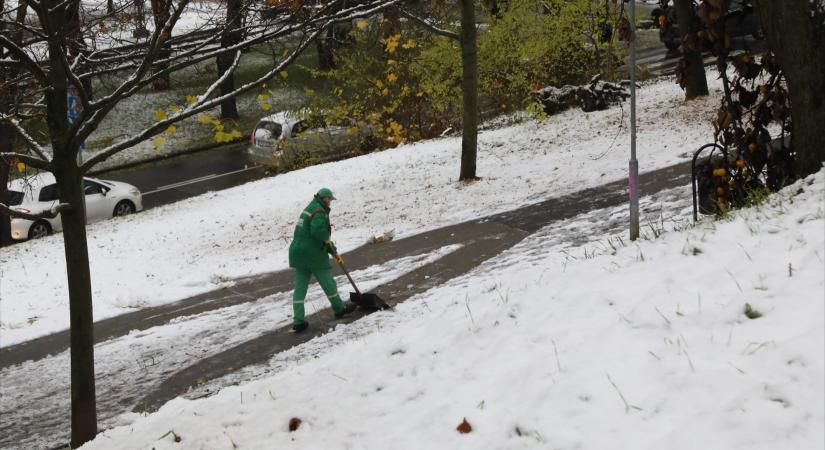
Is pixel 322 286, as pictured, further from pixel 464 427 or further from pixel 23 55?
pixel 464 427

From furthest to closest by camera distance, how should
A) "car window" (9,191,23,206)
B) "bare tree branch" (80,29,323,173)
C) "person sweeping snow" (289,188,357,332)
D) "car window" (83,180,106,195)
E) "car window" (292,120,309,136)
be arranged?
1. "car window" (292,120,309,136)
2. "car window" (83,180,106,195)
3. "car window" (9,191,23,206)
4. "person sweeping snow" (289,188,357,332)
5. "bare tree branch" (80,29,323,173)

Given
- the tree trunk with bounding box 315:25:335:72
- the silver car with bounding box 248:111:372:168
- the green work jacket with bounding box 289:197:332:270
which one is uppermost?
the tree trunk with bounding box 315:25:335:72

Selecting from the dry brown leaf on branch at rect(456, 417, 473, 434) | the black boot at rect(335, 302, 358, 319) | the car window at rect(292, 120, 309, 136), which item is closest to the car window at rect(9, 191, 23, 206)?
the car window at rect(292, 120, 309, 136)

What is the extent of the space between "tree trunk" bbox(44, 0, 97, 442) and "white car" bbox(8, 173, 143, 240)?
44.3ft

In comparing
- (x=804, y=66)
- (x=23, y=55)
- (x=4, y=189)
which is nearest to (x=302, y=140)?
(x=4, y=189)

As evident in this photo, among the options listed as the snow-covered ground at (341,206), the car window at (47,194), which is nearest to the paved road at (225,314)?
the snow-covered ground at (341,206)

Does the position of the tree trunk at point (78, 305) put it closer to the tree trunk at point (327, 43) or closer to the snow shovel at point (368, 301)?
the tree trunk at point (327, 43)

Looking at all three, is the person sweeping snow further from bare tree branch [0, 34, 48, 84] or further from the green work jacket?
bare tree branch [0, 34, 48, 84]

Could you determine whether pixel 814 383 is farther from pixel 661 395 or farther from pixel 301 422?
pixel 301 422

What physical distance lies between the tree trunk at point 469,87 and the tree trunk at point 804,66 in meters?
8.35

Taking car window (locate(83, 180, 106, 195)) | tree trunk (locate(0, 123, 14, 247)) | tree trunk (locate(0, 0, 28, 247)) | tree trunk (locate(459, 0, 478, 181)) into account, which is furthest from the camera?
car window (locate(83, 180, 106, 195))

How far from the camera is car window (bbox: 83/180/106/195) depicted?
2139 centimetres

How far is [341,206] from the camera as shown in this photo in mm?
16328

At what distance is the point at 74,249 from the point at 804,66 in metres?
6.26
